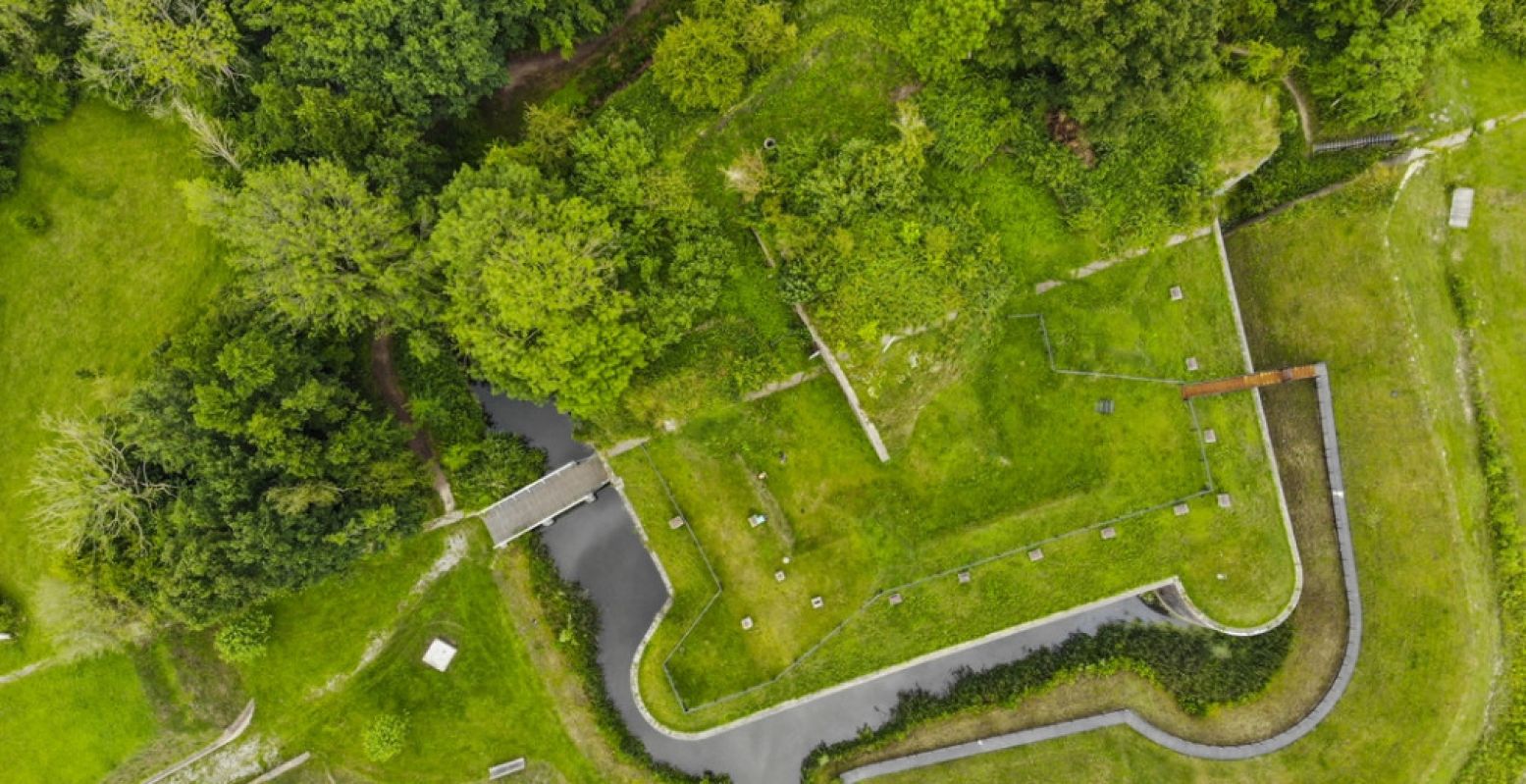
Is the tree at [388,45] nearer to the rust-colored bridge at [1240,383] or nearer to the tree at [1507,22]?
the rust-colored bridge at [1240,383]

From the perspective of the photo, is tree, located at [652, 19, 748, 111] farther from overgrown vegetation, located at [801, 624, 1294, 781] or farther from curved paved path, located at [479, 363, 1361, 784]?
overgrown vegetation, located at [801, 624, 1294, 781]

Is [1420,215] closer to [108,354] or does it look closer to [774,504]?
[774,504]

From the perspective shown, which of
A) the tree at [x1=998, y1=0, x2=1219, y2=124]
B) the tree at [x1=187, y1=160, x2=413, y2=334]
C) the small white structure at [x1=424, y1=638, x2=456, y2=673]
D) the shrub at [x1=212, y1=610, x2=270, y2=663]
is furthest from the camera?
the small white structure at [x1=424, y1=638, x2=456, y2=673]

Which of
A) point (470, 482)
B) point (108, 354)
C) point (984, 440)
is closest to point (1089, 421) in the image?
point (984, 440)

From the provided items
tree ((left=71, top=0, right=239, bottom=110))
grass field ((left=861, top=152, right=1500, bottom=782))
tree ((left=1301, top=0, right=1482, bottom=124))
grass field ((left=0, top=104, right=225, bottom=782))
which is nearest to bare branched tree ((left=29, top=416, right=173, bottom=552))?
grass field ((left=0, top=104, right=225, bottom=782))

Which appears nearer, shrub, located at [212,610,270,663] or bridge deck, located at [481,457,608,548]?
shrub, located at [212,610,270,663]

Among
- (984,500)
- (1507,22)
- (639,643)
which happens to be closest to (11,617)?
(639,643)

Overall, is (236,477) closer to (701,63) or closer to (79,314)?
(79,314)
